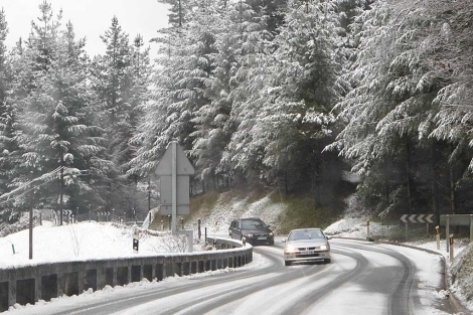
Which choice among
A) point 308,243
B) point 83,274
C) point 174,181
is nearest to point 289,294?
point 83,274

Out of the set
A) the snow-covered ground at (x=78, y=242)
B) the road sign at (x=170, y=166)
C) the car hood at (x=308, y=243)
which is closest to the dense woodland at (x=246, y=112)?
the car hood at (x=308, y=243)

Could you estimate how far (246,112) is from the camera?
49812 mm

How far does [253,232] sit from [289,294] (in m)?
22.9

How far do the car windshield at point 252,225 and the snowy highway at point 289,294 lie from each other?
1530cm

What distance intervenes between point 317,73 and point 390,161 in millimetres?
11620

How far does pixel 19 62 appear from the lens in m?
72.8

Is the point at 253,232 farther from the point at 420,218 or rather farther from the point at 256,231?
the point at 420,218

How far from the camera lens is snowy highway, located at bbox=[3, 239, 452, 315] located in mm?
10977

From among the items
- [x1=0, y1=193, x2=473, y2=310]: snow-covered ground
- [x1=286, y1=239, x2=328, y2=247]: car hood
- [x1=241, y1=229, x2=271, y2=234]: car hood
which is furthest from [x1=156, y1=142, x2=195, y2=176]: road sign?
[x1=241, y1=229, x2=271, y2=234]: car hood

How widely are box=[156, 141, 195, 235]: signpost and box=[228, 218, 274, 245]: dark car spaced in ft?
58.4

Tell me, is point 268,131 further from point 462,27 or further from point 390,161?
point 462,27

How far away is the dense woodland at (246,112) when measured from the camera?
32875 millimetres

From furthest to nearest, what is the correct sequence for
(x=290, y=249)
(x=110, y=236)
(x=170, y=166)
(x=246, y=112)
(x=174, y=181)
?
(x=246, y=112), (x=110, y=236), (x=290, y=249), (x=170, y=166), (x=174, y=181)

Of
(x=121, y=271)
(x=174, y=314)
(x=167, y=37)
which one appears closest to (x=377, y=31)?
(x=121, y=271)
